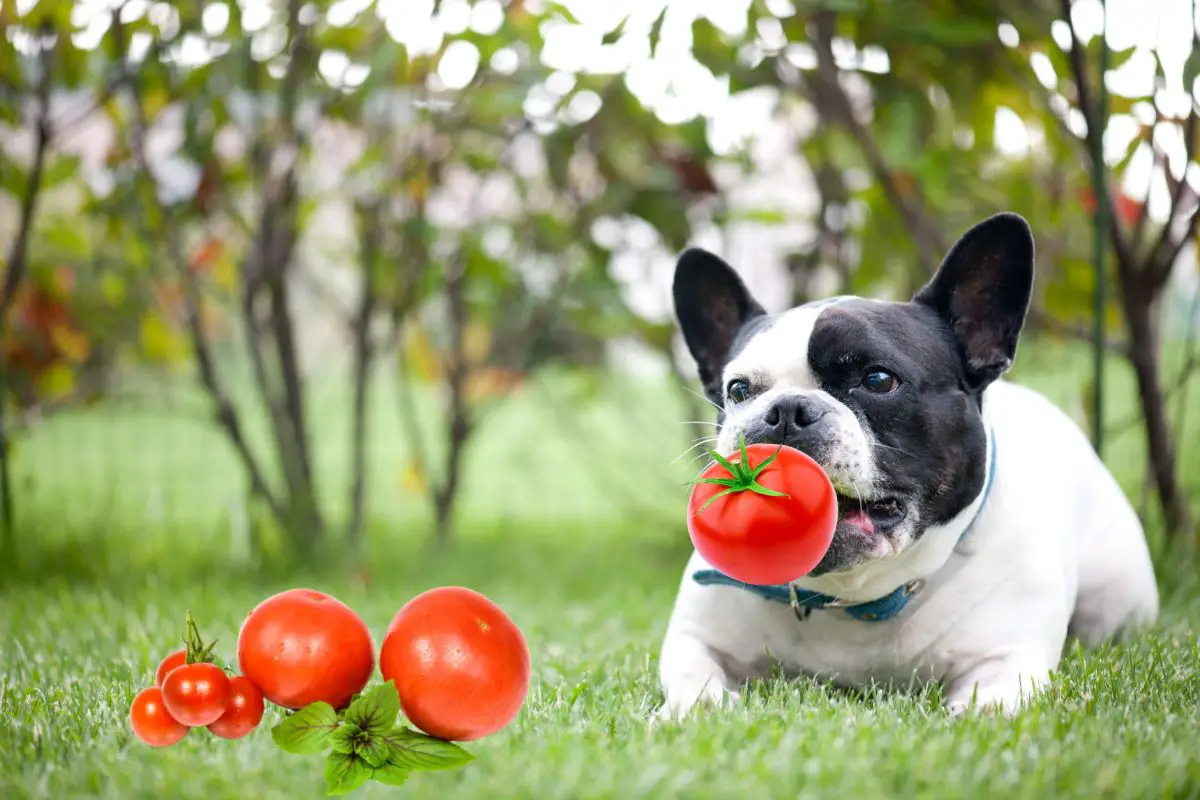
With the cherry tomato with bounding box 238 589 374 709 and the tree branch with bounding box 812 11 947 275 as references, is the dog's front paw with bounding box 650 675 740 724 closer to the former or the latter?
the cherry tomato with bounding box 238 589 374 709

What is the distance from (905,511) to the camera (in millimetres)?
1813

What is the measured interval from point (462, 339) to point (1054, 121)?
2093mm

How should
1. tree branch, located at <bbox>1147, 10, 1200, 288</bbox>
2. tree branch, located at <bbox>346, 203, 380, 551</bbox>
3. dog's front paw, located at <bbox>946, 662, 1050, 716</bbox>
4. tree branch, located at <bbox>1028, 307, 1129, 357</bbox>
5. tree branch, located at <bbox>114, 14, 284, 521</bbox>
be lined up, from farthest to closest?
tree branch, located at <bbox>346, 203, 380, 551</bbox> → tree branch, located at <bbox>114, 14, 284, 521</bbox> → tree branch, located at <bbox>1028, 307, 1129, 357</bbox> → tree branch, located at <bbox>1147, 10, 1200, 288</bbox> → dog's front paw, located at <bbox>946, 662, 1050, 716</bbox>

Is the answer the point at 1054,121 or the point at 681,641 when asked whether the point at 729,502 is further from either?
the point at 1054,121

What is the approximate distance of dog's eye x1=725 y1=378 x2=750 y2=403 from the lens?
1.97m

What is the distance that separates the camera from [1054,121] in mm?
3215

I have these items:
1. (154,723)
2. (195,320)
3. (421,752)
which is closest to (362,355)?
(195,320)

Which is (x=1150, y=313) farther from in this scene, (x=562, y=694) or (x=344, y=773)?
(x=344, y=773)

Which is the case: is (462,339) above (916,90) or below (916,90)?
below

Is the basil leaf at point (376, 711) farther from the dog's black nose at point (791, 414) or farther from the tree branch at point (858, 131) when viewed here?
the tree branch at point (858, 131)

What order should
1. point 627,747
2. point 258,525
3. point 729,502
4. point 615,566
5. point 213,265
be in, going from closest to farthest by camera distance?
point 627,747 → point 729,502 → point 258,525 → point 615,566 → point 213,265

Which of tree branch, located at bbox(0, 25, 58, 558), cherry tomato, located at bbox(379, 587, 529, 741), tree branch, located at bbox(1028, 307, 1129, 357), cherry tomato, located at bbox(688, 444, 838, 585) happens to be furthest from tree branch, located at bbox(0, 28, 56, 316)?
tree branch, located at bbox(1028, 307, 1129, 357)

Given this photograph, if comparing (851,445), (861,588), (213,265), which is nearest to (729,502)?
(851,445)

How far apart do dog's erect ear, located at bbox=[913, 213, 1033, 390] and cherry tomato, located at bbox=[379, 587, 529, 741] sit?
947mm
